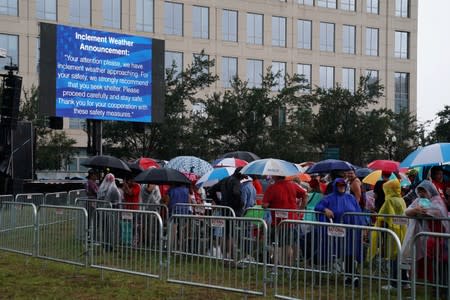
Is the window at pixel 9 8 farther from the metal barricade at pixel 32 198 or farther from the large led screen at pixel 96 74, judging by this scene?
the metal barricade at pixel 32 198

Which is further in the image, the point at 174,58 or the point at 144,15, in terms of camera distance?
the point at 174,58

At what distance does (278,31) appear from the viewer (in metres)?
65.4

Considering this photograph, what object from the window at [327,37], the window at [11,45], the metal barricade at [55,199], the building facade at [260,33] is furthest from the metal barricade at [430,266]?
the window at [327,37]

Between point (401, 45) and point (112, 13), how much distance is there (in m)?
30.7

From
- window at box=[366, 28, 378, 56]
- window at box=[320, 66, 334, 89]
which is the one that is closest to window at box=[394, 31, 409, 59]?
window at box=[366, 28, 378, 56]

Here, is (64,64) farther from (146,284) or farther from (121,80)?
(146,284)

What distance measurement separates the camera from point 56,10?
55906 mm

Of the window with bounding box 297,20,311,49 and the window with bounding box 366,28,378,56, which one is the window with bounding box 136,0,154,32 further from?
the window with bounding box 366,28,378,56

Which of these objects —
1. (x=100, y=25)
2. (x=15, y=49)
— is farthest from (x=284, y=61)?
(x=15, y=49)

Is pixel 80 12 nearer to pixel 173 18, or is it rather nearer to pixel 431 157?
pixel 173 18

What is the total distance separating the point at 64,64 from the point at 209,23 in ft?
129

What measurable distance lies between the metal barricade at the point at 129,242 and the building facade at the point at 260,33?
4663cm

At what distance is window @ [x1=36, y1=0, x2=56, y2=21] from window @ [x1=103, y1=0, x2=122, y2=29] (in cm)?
417

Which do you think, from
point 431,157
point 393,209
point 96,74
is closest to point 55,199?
point 96,74
